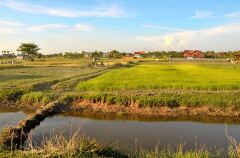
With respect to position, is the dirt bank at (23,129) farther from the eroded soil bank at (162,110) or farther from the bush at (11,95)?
the bush at (11,95)

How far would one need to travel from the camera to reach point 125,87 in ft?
78.1

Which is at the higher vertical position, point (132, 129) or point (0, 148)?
point (0, 148)

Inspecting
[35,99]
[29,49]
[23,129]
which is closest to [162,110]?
[35,99]

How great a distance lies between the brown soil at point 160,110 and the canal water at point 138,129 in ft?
2.36

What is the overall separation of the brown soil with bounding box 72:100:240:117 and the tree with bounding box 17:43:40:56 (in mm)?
86970

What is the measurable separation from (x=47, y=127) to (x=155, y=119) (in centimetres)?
499

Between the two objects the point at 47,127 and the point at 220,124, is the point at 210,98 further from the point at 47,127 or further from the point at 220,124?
the point at 47,127

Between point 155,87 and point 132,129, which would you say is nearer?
point 132,129

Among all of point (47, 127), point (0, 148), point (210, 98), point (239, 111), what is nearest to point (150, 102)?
point (210, 98)

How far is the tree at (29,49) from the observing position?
102375mm

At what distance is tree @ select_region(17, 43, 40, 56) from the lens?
102375 mm

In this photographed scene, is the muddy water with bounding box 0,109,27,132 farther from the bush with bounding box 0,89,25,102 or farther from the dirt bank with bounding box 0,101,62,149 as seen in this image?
the bush with bounding box 0,89,25,102

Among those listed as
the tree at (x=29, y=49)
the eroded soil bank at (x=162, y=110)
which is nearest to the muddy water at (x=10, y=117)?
the eroded soil bank at (x=162, y=110)

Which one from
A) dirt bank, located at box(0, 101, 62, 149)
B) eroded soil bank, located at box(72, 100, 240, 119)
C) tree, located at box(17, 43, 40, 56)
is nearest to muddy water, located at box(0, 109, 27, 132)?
dirt bank, located at box(0, 101, 62, 149)
